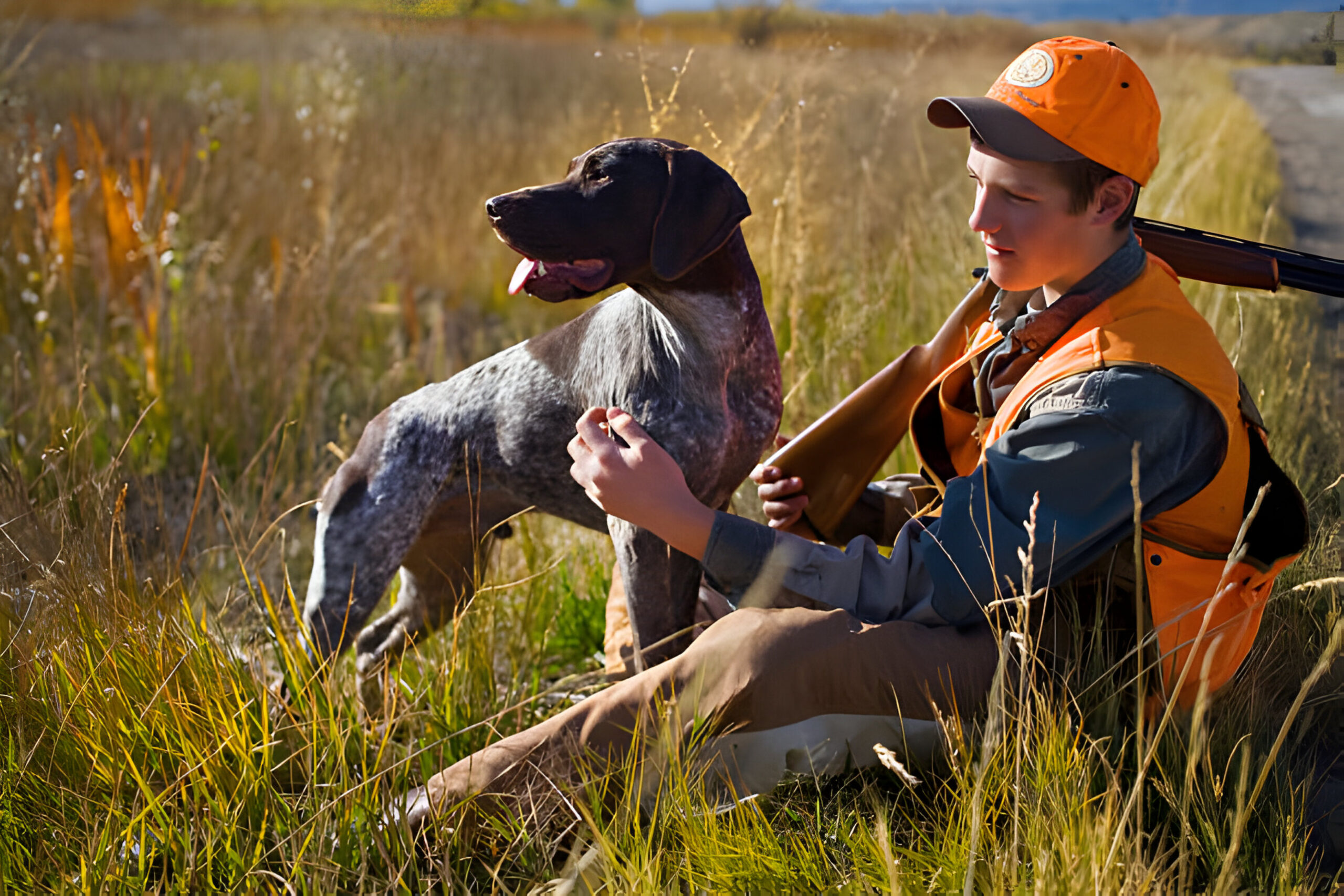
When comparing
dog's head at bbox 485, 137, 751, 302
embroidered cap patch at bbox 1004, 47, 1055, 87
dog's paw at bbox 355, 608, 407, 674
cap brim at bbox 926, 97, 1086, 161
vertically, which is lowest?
dog's paw at bbox 355, 608, 407, 674

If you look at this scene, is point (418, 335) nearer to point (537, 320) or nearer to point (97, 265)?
point (537, 320)

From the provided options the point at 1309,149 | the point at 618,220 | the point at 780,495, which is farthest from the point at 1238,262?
the point at 1309,149

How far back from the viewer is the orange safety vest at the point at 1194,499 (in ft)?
6.03

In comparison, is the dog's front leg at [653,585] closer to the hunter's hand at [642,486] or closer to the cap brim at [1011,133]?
the hunter's hand at [642,486]

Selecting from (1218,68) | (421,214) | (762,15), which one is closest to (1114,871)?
(762,15)

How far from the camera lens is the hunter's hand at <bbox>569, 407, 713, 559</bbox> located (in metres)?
1.86

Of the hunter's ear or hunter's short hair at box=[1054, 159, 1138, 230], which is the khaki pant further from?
hunter's short hair at box=[1054, 159, 1138, 230]

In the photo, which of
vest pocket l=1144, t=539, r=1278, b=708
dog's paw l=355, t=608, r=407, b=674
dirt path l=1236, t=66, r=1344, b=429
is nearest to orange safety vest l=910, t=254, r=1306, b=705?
vest pocket l=1144, t=539, r=1278, b=708

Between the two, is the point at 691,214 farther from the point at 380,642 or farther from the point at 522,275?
the point at 380,642

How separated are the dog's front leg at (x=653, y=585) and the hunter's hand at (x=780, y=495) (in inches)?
13.2

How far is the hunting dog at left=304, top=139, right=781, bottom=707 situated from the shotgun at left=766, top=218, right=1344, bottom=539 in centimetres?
28

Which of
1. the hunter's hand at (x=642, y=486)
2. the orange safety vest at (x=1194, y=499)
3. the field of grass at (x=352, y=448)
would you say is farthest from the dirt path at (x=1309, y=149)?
the hunter's hand at (x=642, y=486)

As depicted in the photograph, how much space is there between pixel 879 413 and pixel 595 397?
2.38ft

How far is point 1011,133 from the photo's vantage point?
192 cm
